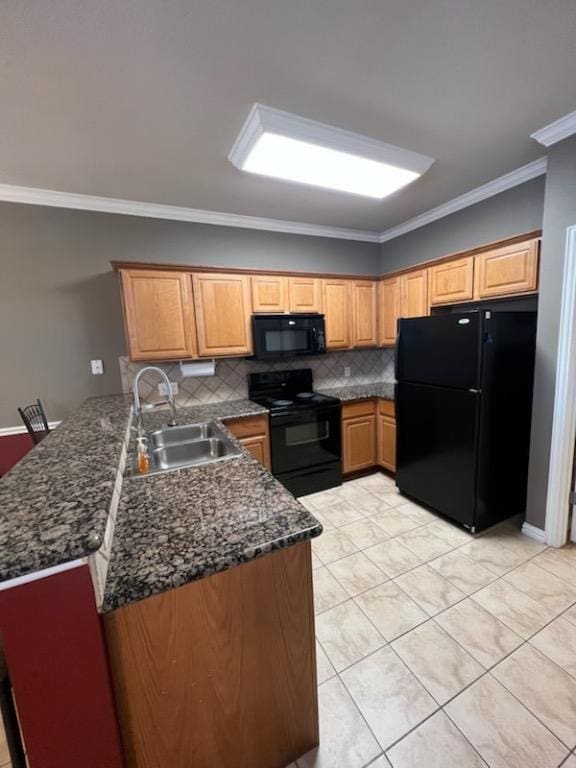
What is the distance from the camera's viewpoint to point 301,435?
2.87m

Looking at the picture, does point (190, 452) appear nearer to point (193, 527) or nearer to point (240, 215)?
point (193, 527)

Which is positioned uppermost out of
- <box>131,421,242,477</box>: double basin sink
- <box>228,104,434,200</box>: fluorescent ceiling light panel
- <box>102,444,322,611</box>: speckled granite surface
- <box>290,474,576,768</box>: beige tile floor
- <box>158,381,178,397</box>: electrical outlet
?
<box>228,104,434,200</box>: fluorescent ceiling light panel

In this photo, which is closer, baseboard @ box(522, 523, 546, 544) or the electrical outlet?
baseboard @ box(522, 523, 546, 544)

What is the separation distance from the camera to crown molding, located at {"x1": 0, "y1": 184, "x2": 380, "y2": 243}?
2.33m

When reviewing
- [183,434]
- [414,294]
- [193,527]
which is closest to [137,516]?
[193,527]

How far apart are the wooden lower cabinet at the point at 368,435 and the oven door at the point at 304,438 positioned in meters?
0.15

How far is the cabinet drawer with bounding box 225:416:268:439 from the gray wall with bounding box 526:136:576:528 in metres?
1.96

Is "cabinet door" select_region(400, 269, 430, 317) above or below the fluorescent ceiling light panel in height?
below

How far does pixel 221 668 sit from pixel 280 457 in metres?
1.91

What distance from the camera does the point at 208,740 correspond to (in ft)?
2.99

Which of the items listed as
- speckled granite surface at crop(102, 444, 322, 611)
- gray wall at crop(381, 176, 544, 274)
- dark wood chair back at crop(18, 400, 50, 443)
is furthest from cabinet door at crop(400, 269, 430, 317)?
dark wood chair back at crop(18, 400, 50, 443)

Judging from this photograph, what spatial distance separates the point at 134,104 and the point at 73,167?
2.66ft

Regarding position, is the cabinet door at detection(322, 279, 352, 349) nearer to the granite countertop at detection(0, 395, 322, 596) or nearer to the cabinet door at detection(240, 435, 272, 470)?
the cabinet door at detection(240, 435, 272, 470)

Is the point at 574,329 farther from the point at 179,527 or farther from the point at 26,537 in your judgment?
the point at 26,537
